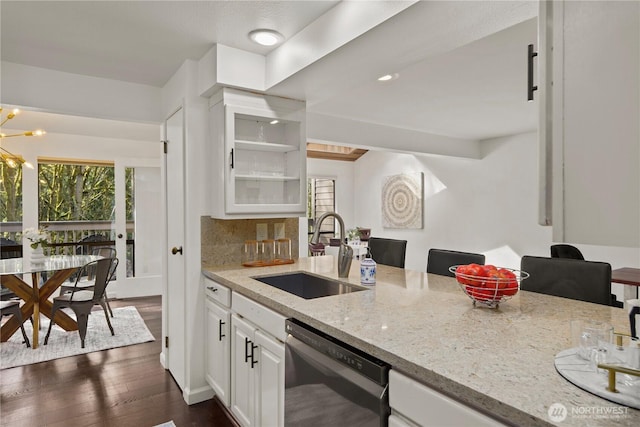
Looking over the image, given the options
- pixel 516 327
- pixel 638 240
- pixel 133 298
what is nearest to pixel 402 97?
pixel 516 327

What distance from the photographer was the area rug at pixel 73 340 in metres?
3.40

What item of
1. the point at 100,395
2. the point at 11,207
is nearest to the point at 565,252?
the point at 100,395

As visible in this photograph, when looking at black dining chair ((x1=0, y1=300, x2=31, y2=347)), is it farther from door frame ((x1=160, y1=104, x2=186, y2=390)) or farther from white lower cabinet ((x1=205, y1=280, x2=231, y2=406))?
white lower cabinet ((x1=205, y1=280, x2=231, y2=406))

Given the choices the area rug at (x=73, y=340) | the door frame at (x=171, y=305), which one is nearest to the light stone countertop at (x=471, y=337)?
the door frame at (x=171, y=305)

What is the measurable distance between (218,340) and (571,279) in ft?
6.75

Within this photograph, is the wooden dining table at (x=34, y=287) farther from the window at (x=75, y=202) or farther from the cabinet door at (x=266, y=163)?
the cabinet door at (x=266, y=163)

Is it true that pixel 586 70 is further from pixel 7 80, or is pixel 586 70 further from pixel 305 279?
pixel 7 80

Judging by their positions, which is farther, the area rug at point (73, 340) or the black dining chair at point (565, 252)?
the black dining chair at point (565, 252)

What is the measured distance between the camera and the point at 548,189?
750mm

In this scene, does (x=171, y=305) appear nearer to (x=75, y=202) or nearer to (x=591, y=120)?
(x=591, y=120)

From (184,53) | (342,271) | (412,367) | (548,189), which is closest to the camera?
(548,189)

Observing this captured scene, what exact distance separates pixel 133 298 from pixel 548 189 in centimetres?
589

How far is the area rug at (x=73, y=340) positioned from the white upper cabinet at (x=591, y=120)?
398 cm

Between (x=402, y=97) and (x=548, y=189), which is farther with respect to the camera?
(x=402, y=97)
